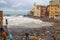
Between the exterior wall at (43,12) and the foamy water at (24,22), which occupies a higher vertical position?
the exterior wall at (43,12)

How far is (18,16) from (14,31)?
16.1 inches

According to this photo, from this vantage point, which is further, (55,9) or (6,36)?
(55,9)

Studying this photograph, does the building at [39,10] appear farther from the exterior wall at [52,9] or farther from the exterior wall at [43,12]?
the exterior wall at [52,9]

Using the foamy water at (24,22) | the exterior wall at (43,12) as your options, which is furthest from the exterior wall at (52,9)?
the foamy water at (24,22)

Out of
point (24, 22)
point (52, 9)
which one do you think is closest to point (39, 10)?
point (52, 9)

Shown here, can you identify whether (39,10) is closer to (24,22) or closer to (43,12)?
(43,12)

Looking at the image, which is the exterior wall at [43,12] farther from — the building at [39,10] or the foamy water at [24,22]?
the foamy water at [24,22]

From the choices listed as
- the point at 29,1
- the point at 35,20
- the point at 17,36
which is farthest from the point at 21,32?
the point at 29,1

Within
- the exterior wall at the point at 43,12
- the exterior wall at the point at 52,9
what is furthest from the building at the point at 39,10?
the exterior wall at the point at 52,9

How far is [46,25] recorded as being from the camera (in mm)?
4984

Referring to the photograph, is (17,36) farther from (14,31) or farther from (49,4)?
(49,4)

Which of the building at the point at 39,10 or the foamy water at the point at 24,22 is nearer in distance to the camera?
the foamy water at the point at 24,22

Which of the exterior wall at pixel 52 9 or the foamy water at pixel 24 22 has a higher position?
the exterior wall at pixel 52 9

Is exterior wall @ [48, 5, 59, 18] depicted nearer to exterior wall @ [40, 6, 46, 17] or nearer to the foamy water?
exterior wall @ [40, 6, 46, 17]
